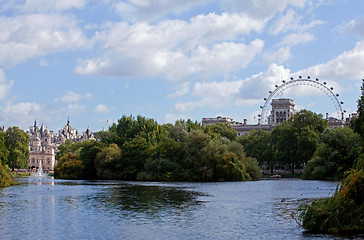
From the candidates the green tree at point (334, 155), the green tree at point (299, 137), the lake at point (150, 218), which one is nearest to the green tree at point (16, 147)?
the green tree at point (299, 137)

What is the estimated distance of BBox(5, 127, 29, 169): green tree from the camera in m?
148

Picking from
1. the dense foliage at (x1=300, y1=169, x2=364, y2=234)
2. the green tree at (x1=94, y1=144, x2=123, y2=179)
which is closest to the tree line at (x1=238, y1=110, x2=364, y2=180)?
the green tree at (x1=94, y1=144, x2=123, y2=179)

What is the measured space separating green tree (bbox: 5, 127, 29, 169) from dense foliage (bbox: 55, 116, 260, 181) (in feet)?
151

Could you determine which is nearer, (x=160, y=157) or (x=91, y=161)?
(x=160, y=157)

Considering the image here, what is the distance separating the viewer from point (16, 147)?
15200cm

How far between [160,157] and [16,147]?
263 ft

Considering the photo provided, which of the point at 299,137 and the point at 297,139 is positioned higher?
the point at 299,137

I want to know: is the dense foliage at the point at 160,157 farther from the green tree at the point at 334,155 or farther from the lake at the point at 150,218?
the lake at the point at 150,218

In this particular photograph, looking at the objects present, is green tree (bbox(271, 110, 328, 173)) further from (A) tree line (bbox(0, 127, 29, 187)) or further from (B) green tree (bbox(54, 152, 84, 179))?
(A) tree line (bbox(0, 127, 29, 187))

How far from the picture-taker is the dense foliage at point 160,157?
78.2 m

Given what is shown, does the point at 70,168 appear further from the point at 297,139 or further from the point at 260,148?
the point at 260,148

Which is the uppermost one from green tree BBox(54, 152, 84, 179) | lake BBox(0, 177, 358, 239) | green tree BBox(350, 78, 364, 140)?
green tree BBox(350, 78, 364, 140)

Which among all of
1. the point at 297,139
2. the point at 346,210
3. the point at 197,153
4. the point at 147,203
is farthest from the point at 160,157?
the point at 346,210

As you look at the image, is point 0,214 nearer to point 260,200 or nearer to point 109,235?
point 109,235
